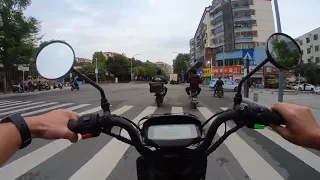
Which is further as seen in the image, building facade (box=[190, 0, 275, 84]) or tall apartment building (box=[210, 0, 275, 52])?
tall apartment building (box=[210, 0, 275, 52])

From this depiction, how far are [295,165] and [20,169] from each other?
14.0ft

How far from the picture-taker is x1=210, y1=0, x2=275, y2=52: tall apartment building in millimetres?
58812

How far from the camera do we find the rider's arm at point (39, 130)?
114cm

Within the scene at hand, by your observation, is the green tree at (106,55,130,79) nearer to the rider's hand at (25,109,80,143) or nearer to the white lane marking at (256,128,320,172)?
the white lane marking at (256,128,320,172)

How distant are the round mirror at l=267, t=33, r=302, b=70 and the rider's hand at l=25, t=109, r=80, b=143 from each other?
131 cm

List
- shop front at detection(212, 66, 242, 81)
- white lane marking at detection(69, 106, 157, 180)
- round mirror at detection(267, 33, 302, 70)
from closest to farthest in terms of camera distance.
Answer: round mirror at detection(267, 33, 302, 70), white lane marking at detection(69, 106, 157, 180), shop front at detection(212, 66, 242, 81)

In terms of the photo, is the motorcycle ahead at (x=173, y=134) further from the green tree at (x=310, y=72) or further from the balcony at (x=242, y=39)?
the balcony at (x=242, y=39)

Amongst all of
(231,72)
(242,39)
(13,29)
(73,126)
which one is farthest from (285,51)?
(242,39)

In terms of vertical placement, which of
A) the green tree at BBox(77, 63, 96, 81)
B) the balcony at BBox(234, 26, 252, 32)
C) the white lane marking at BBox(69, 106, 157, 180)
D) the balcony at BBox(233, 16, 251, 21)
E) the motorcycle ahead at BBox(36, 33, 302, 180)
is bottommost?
the white lane marking at BBox(69, 106, 157, 180)

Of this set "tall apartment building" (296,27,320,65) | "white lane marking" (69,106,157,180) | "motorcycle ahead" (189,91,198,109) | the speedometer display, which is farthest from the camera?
"tall apartment building" (296,27,320,65)

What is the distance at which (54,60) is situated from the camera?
1.90 metres

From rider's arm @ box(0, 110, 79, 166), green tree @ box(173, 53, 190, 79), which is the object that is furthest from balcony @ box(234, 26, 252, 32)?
rider's arm @ box(0, 110, 79, 166)

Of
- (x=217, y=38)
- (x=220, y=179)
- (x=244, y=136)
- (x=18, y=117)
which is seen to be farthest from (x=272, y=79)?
(x=18, y=117)

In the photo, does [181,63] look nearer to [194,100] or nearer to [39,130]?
[194,100]
